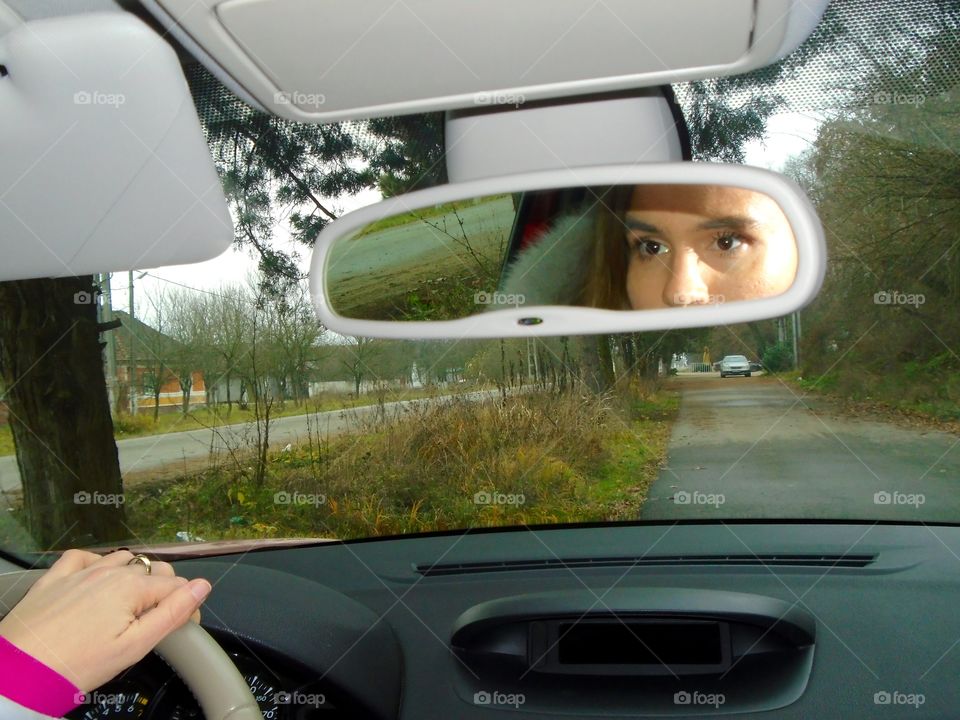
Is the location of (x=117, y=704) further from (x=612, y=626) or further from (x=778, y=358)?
(x=778, y=358)

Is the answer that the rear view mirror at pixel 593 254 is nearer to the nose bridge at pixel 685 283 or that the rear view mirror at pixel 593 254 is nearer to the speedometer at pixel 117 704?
the nose bridge at pixel 685 283

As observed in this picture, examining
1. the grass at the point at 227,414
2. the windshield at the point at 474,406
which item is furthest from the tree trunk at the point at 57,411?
the grass at the point at 227,414

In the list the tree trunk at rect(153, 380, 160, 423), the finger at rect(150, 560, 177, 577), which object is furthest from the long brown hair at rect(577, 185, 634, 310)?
the tree trunk at rect(153, 380, 160, 423)

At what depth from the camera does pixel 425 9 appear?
1.34 meters

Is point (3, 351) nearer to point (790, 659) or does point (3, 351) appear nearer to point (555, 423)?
point (555, 423)

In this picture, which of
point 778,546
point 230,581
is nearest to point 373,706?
point 230,581

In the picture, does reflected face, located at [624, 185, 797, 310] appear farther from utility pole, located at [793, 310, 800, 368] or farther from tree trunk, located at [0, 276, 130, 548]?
utility pole, located at [793, 310, 800, 368]

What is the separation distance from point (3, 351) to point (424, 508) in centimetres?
361

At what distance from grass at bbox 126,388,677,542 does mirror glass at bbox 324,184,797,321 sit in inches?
186

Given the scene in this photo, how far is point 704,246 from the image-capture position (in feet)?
6.90

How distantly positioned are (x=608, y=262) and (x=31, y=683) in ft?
5.02

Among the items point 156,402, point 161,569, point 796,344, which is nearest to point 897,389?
point 796,344

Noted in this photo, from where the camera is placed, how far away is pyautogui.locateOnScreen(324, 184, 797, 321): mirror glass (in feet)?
6.43

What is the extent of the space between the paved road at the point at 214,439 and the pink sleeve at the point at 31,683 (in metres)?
6.21
